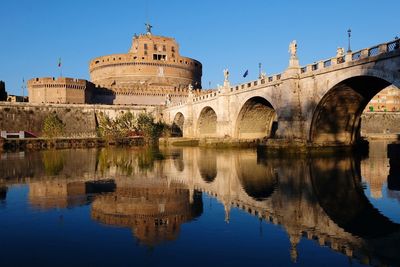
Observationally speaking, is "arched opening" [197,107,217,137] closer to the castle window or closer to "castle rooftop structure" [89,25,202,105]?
"castle rooftop structure" [89,25,202,105]

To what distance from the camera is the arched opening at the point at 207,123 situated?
57312mm

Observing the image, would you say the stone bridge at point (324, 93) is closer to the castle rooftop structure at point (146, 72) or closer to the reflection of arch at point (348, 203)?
the reflection of arch at point (348, 203)

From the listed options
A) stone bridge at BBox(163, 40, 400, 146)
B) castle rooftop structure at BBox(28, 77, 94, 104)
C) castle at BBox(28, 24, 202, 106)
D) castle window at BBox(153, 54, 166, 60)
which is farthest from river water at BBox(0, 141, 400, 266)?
castle window at BBox(153, 54, 166, 60)

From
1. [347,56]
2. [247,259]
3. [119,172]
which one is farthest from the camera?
[347,56]

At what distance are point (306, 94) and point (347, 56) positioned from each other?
5.55 metres

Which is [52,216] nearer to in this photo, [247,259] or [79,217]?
[79,217]

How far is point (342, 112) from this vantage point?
3066 cm

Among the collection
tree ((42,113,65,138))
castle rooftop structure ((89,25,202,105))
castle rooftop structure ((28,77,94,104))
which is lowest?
tree ((42,113,65,138))

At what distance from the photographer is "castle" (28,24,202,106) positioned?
7894cm

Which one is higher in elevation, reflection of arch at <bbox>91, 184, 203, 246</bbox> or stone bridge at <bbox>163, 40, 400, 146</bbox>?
stone bridge at <bbox>163, 40, 400, 146</bbox>

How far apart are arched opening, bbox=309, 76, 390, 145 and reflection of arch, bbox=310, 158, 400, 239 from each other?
293 inches

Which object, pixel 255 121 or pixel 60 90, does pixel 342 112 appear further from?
pixel 60 90

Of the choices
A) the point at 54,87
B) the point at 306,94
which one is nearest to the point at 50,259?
the point at 306,94

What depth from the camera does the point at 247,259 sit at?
823cm
